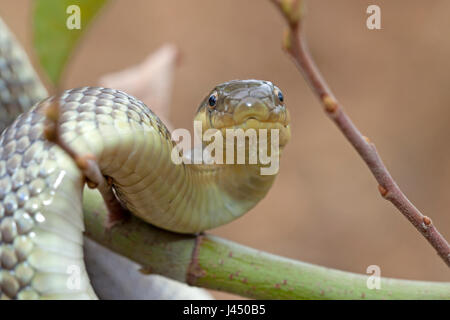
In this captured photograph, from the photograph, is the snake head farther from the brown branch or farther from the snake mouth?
the brown branch

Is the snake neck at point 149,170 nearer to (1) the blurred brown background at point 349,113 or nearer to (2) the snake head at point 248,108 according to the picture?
(2) the snake head at point 248,108

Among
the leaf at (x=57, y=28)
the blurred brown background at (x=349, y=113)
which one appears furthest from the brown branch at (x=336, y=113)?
the blurred brown background at (x=349, y=113)

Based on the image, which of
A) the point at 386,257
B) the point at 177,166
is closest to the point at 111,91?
the point at 177,166

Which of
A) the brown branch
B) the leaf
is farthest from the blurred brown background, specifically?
the leaf

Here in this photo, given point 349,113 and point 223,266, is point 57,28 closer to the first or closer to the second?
point 223,266

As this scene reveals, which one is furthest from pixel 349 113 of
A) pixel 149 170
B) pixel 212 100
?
pixel 149 170
